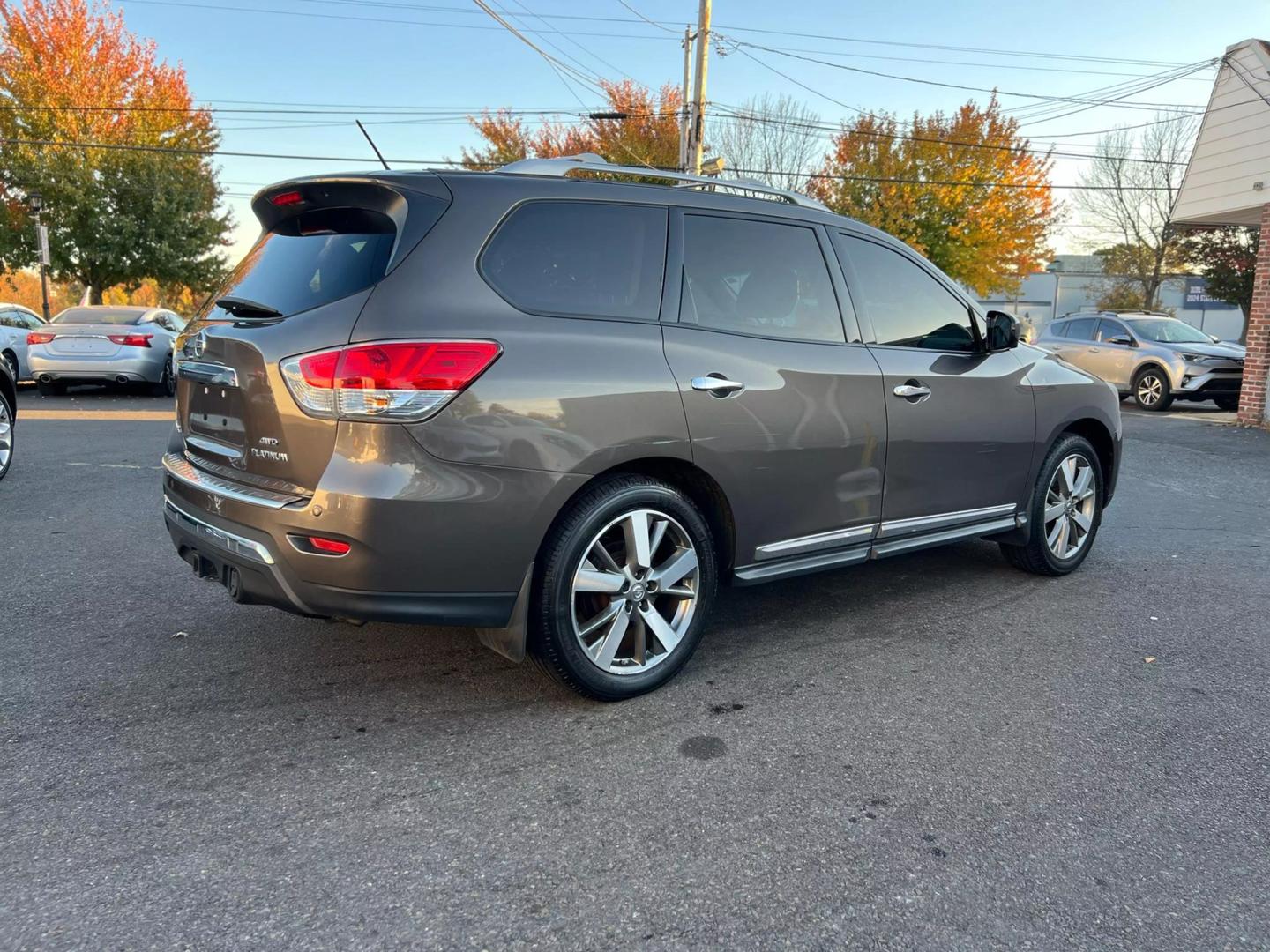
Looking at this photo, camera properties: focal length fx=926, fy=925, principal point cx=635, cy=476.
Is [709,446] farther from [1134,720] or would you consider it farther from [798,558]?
[1134,720]

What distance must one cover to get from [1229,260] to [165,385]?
1308 inches

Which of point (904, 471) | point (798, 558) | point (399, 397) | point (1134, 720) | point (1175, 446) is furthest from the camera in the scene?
point (1175, 446)

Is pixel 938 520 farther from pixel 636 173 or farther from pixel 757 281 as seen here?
pixel 636 173

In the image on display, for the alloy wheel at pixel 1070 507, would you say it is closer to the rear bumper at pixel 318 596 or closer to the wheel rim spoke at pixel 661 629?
the wheel rim spoke at pixel 661 629

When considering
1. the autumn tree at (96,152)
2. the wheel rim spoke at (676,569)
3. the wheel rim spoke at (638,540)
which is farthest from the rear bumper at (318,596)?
the autumn tree at (96,152)

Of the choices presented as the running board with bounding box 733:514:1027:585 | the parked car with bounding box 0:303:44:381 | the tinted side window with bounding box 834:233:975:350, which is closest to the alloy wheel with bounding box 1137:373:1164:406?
the running board with bounding box 733:514:1027:585

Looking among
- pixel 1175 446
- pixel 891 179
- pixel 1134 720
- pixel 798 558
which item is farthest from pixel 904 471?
pixel 891 179

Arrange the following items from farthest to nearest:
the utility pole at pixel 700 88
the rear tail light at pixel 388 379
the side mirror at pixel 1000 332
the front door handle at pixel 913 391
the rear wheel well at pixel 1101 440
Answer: the utility pole at pixel 700 88 < the rear wheel well at pixel 1101 440 < the side mirror at pixel 1000 332 < the front door handle at pixel 913 391 < the rear tail light at pixel 388 379

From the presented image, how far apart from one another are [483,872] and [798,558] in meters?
1.95

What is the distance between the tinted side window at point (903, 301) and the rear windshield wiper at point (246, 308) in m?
2.37

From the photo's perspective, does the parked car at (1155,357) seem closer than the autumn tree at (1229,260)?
Yes

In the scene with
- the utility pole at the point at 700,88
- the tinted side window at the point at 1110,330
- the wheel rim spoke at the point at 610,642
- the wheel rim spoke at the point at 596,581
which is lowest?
the wheel rim spoke at the point at 610,642

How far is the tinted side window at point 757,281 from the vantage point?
354 centimetres

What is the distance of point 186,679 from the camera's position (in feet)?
11.3
